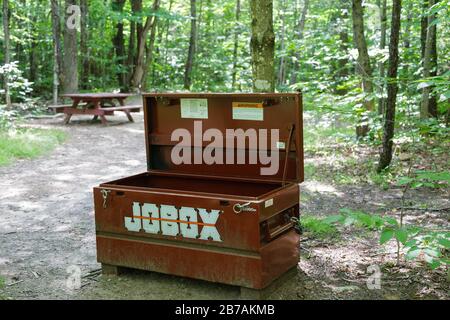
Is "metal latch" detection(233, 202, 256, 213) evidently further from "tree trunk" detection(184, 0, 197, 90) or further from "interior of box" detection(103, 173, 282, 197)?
"tree trunk" detection(184, 0, 197, 90)

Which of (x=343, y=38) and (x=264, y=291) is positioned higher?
(x=343, y=38)

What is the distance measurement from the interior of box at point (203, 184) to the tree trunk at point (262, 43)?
5.16ft

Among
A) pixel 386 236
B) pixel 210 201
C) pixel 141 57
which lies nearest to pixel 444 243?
pixel 386 236

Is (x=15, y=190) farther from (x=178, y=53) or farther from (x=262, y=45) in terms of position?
(x=178, y=53)

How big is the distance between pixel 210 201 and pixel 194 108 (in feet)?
4.20

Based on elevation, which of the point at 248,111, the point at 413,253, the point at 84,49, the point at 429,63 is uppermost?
the point at 84,49

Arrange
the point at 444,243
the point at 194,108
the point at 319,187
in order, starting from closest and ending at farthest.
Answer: the point at 444,243 < the point at 194,108 < the point at 319,187

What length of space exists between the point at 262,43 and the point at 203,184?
1.96 m

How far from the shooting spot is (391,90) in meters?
7.97

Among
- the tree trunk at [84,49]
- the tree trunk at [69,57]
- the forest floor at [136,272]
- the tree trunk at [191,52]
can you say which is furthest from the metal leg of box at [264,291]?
the tree trunk at [191,52]

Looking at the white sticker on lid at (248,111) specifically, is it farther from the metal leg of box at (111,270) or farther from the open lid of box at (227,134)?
the metal leg of box at (111,270)

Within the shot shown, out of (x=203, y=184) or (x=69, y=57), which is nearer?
(x=203, y=184)

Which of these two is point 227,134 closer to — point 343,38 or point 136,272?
point 136,272

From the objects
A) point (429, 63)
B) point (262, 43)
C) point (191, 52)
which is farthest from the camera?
point (191, 52)
